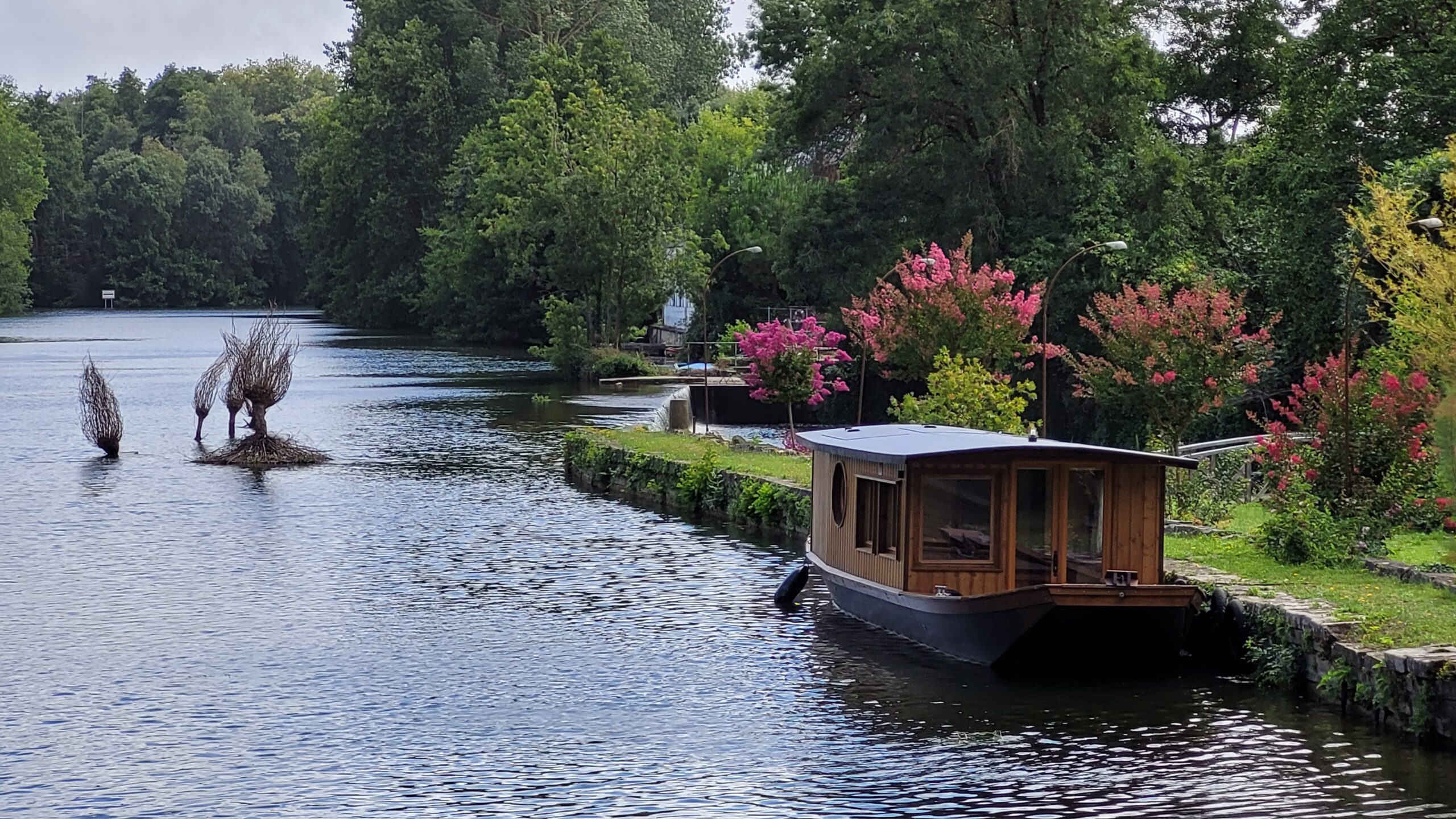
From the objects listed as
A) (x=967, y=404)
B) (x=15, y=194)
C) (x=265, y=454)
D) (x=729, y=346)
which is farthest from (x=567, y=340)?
(x=15, y=194)

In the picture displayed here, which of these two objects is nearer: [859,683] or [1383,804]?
[1383,804]

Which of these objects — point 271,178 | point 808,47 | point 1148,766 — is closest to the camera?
point 1148,766

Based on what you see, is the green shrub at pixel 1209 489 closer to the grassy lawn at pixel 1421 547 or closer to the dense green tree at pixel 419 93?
the grassy lawn at pixel 1421 547

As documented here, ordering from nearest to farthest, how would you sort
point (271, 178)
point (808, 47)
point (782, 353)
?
1. point (782, 353)
2. point (808, 47)
3. point (271, 178)

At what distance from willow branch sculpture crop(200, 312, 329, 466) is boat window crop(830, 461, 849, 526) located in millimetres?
22778

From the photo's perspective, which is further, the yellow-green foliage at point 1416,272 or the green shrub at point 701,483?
the green shrub at point 701,483

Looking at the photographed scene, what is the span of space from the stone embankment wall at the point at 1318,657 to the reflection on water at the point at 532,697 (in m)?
0.33

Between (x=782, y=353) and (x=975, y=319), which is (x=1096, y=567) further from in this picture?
(x=782, y=353)

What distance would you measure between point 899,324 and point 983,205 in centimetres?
1793

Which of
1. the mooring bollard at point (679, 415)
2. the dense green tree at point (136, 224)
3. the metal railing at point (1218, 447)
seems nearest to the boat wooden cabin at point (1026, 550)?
the metal railing at point (1218, 447)

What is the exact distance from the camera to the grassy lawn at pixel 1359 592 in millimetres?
17391

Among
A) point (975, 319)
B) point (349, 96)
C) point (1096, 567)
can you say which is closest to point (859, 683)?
point (1096, 567)

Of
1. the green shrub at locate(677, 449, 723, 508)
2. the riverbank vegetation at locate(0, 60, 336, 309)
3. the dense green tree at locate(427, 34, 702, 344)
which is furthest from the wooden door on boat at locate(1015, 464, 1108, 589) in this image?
the riverbank vegetation at locate(0, 60, 336, 309)

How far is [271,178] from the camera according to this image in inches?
6929
